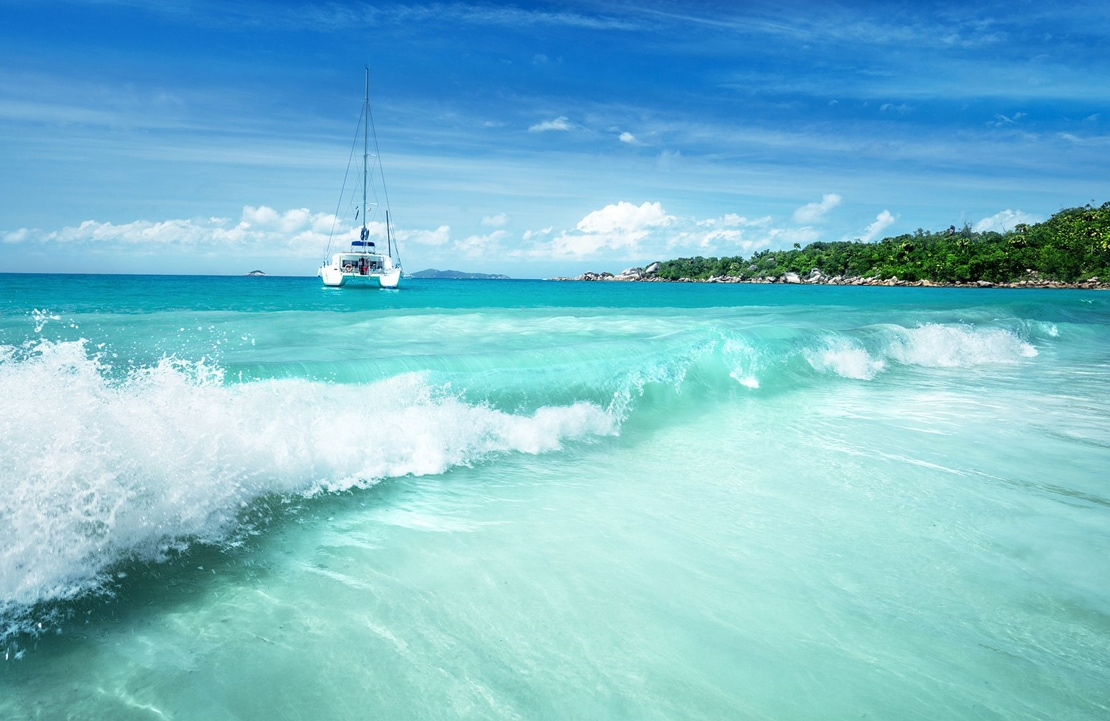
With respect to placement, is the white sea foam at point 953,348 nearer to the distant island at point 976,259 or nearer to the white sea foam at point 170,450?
the white sea foam at point 170,450

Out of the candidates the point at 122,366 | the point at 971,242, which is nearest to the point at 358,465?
the point at 122,366

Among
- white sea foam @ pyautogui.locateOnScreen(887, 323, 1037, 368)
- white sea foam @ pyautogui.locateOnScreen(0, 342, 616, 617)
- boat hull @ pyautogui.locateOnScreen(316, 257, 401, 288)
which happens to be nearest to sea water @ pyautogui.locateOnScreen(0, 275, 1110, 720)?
white sea foam @ pyautogui.locateOnScreen(0, 342, 616, 617)

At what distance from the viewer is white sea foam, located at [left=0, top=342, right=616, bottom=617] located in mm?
4254

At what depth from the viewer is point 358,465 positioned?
654 centimetres

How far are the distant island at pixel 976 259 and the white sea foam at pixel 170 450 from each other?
119640 mm

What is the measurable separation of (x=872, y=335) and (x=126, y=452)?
58.0 feet

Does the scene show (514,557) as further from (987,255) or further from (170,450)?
(987,255)

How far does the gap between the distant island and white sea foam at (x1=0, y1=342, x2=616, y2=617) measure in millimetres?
119640

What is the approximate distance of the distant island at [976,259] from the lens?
100 metres

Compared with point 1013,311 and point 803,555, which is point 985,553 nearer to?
point 803,555

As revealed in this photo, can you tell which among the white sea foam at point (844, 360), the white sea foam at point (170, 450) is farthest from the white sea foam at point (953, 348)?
the white sea foam at point (170, 450)

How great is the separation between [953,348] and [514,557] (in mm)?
17495

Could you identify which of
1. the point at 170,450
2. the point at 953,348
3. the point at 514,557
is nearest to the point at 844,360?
the point at 953,348

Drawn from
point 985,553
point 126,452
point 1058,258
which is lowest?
point 985,553
